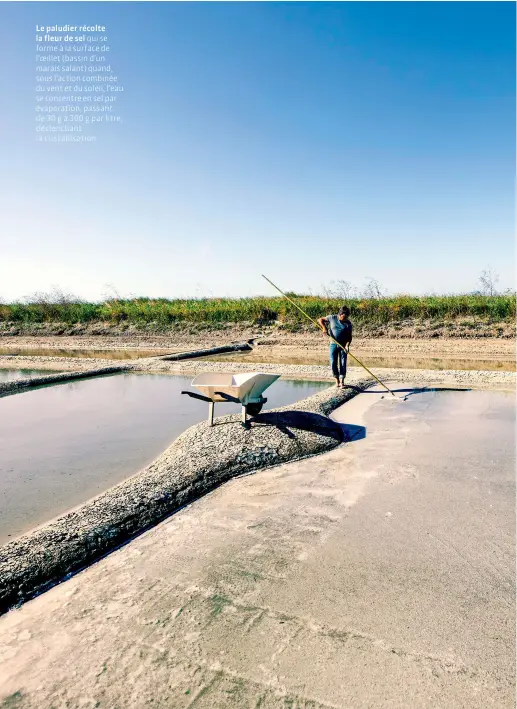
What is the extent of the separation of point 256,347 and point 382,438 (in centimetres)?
1136

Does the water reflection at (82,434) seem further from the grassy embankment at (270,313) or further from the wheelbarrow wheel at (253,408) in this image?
the grassy embankment at (270,313)

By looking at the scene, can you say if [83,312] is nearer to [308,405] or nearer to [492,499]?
[308,405]

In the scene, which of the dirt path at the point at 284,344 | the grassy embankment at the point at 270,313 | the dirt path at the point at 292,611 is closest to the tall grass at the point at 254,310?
the grassy embankment at the point at 270,313

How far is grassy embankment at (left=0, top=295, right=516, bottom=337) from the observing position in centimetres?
1829

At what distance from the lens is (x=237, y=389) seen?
5516 mm

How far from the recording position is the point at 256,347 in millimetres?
17078

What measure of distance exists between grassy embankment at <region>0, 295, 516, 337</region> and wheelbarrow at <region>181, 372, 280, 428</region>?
43.6ft

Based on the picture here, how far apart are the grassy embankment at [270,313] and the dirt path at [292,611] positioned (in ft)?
48.3

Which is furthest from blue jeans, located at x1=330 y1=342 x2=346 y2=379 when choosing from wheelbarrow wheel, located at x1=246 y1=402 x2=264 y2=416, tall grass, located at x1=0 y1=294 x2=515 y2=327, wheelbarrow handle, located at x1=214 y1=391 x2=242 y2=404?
tall grass, located at x1=0 y1=294 x2=515 y2=327

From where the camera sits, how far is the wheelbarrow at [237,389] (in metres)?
5.56

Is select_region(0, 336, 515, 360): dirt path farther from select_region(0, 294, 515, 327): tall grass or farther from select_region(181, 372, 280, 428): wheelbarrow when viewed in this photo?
select_region(181, 372, 280, 428): wheelbarrow

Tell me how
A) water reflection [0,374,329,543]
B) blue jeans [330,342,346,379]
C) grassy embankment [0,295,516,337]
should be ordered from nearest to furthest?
water reflection [0,374,329,543], blue jeans [330,342,346,379], grassy embankment [0,295,516,337]

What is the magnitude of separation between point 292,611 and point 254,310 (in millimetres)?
19326

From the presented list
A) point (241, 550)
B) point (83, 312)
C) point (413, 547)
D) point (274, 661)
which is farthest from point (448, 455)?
point (83, 312)
